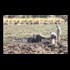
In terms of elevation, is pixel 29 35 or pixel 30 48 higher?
pixel 29 35

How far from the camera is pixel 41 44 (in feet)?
38.1
